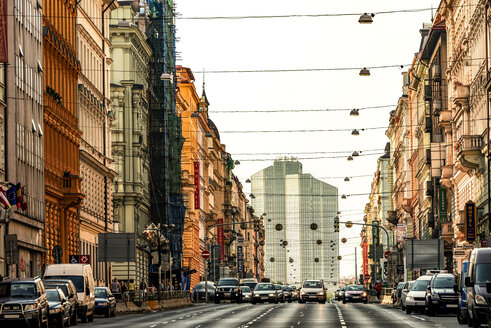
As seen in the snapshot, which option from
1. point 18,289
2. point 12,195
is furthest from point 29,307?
point 12,195

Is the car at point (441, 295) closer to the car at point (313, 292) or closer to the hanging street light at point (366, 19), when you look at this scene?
the hanging street light at point (366, 19)

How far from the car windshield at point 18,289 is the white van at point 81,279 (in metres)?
9.16

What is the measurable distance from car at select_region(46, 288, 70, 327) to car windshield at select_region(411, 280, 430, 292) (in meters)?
19.4

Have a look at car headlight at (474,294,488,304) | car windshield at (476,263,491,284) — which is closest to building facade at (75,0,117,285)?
car windshield at (476,263,491,284)

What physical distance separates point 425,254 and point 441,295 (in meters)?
31.4

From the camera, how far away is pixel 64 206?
71000 millimetres

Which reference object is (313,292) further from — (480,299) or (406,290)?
(480,299)

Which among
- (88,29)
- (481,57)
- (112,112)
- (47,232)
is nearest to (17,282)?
(47,232)

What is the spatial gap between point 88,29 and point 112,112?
1611 centimetres

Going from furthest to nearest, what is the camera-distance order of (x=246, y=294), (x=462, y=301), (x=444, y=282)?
1. (x=246, y=294)
2. (x=444, y=282)
3. (x=462, y=301)

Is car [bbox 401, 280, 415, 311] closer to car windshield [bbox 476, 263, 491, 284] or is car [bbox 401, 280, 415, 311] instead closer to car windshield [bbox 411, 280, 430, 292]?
car windshield [bbox 411, 280, 430, 292]

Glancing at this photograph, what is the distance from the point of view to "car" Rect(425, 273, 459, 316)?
160 feet

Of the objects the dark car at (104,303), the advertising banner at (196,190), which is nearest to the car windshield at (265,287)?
the dark car at (104,303)

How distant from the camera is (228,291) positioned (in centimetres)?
8944
